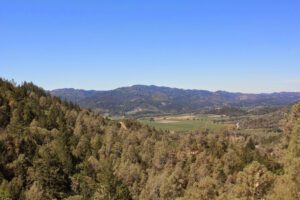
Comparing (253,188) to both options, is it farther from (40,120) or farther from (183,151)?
(40,120)

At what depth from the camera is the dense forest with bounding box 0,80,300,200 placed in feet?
367

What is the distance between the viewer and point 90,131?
18938 centimetres

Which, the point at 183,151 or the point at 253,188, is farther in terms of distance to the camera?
the point at 183,151

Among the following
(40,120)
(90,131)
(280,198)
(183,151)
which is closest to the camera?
(280,198)

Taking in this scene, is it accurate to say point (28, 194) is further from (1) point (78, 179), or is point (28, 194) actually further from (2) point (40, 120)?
(2) point (40, 120)

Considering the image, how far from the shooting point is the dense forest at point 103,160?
111938mm

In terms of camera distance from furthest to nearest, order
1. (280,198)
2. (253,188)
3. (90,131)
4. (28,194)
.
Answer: (90,131), (28,194), (253,188), (280,198)

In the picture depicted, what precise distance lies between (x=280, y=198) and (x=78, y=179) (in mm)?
87065

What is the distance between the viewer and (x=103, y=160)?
154 meters

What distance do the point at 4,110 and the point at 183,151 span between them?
232 feet

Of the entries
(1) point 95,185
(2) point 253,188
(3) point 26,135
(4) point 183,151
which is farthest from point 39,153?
(2) point 253,188

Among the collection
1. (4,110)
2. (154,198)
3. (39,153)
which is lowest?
(154,198)

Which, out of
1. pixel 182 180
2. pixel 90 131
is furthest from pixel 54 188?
pixel 90 131

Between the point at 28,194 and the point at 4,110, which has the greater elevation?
the point at 4,110
